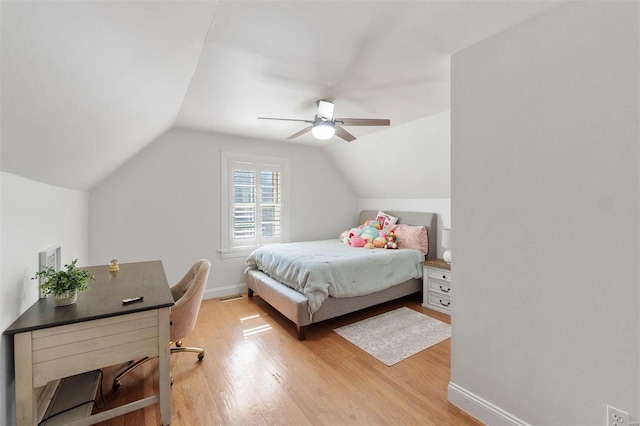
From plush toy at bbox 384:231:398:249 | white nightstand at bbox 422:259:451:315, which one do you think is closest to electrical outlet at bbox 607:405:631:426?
white nightstand at bbox 422:259:451:315

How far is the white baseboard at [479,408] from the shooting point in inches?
64.0

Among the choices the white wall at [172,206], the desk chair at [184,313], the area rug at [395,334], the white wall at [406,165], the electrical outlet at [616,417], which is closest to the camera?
the electrical outlet at [616,417]

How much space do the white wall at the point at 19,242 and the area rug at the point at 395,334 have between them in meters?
2.41

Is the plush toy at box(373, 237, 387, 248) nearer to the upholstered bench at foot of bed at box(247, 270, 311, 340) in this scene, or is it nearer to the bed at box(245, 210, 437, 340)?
the bed at box(245, 210, 437, 340)

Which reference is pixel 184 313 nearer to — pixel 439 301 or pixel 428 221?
pixel 439 301

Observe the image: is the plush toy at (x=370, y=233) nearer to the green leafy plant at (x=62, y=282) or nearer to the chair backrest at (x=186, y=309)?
the chair backrest at (x=186, y=309)

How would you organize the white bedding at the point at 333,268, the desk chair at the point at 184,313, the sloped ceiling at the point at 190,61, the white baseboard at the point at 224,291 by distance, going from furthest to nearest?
the white baseboard at the point at 224,291, the white bedding at the point at 333,268, the desk chair at the point at 184,313, the sloped ceiling at the point at 190,61

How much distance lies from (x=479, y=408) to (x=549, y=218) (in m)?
1.28

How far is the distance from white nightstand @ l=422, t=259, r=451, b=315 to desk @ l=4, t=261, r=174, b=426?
3110 mm

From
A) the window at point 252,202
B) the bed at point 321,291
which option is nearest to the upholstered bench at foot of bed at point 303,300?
the bed at point 321,291

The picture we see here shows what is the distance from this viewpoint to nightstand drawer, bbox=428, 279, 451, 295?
348 cm

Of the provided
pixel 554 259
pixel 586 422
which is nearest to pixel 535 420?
pixel 586 422

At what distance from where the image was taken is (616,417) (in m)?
1.28

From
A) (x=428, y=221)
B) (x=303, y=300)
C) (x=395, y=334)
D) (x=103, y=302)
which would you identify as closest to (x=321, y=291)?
(x=303, y=300)
